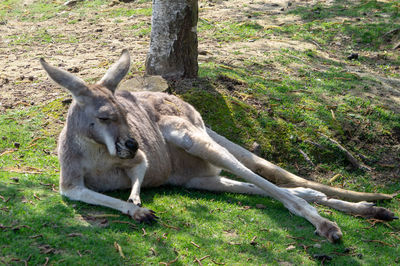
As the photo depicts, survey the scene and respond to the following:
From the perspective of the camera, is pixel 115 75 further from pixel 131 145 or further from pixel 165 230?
pixel 165 230

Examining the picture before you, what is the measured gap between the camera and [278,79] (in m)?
8.80

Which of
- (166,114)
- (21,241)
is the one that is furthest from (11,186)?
(166,114)

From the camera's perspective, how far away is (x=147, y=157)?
18.2ft

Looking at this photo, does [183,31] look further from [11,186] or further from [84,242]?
[84,242]

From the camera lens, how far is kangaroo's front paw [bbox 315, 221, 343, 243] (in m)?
4.87

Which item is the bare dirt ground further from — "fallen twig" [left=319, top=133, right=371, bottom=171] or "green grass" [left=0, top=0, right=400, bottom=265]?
"fallen twig" [left=319, top=133, right=371, bottom=171]

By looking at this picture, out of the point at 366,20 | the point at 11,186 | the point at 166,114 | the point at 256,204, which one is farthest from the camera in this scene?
the point at 366,20

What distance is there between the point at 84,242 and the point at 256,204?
232 cm

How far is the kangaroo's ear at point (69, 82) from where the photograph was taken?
4.67m

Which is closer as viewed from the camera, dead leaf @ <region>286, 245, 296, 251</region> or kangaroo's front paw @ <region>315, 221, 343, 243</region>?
dead leaf @ <region>286, 245, 296, 251</region>

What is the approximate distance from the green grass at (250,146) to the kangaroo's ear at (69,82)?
110 centimetres

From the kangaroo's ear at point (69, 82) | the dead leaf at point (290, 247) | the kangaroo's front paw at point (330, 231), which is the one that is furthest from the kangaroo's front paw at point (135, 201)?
the kangaroo's front paw at point (330, 231)

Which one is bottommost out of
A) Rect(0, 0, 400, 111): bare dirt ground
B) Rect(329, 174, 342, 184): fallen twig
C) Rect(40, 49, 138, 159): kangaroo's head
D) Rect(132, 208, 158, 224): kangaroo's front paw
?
Rect(329, 174, 342, 184): fallen twig

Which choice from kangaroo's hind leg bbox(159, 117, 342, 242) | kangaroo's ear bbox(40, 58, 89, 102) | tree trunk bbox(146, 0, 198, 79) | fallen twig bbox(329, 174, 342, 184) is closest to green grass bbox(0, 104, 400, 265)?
kangaroo's hind leg bbox(159, 117, 342, 242)
